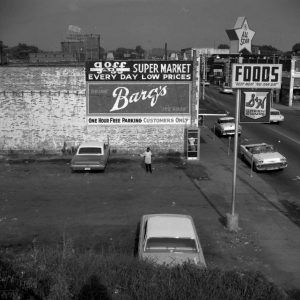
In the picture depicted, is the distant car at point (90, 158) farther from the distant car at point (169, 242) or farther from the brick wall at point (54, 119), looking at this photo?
the distant car at point (169, 242)

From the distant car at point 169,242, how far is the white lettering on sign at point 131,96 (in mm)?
14544

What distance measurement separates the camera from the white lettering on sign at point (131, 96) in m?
26.9

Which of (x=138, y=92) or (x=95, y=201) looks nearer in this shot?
(x=95, y=201)

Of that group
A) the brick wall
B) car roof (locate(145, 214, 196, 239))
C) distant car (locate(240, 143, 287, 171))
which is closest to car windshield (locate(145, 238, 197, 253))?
car roof (locate(145, 214, 196, 239))

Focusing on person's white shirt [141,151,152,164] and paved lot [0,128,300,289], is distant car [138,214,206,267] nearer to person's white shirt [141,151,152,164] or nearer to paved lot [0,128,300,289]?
paved lot [0,128,300,289]

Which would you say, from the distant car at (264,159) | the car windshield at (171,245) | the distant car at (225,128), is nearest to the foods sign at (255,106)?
the car windshield at (171,245)

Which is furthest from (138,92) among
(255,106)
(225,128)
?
(255,106)

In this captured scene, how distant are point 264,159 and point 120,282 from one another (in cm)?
1740

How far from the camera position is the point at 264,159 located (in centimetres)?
2422

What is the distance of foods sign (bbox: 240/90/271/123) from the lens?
50.2ft

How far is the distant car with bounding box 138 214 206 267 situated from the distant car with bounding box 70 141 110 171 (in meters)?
10.3

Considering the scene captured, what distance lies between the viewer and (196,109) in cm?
2692

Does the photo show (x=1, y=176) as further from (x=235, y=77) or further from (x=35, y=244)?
(x=235, y=77)

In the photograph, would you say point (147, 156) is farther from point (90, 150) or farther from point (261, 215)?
point (261, 215)
